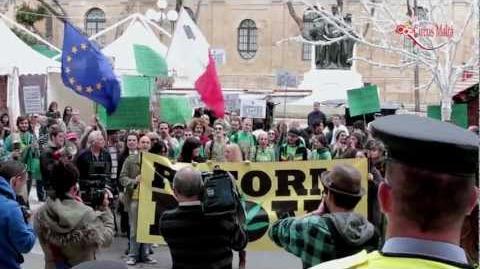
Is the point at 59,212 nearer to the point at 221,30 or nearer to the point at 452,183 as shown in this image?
the point at 452,183

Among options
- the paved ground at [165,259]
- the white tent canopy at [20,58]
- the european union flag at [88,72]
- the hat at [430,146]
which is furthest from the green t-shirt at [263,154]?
the hat at [430,146]

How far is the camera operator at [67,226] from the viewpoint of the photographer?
214 inches

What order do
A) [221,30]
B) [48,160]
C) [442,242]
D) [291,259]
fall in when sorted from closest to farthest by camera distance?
[442,242]
[291,259]
[48,160]
[221,30]

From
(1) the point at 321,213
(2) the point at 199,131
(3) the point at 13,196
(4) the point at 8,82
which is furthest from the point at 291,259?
(4) the point at 8,82

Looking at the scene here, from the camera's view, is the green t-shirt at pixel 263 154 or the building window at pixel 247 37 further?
the building window at pixel 247 37

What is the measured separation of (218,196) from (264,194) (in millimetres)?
2656

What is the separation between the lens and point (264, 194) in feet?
27.2

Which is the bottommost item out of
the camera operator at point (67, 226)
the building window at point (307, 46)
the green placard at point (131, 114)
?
the camera operator at point (67, 226)

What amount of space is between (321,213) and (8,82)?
17269 mm

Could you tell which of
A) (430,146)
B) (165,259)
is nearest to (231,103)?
(165,259)

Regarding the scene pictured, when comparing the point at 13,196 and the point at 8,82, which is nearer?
the point at 13,196

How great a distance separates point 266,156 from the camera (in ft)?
47.4

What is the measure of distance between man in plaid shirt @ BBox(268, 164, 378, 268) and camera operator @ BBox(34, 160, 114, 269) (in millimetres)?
1354

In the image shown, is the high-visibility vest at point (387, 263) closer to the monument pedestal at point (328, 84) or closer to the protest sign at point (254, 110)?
the protest sign at point (254, 110)
